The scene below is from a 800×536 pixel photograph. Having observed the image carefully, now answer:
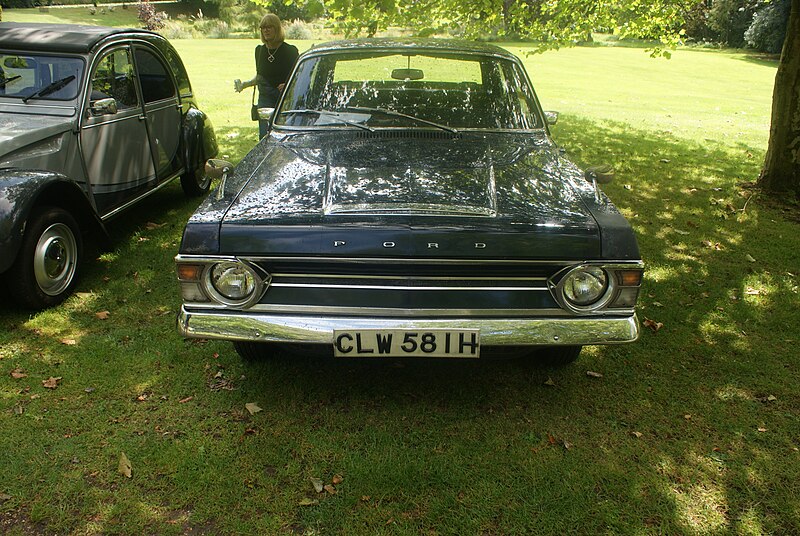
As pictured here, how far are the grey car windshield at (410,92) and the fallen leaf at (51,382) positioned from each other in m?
2.05

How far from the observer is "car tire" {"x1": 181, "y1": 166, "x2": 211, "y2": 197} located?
6832mm

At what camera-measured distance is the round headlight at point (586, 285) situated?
9.29 ft

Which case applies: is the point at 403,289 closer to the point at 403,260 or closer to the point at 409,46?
the point at 403,260

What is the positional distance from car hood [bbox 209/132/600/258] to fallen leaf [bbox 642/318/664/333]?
145 cm

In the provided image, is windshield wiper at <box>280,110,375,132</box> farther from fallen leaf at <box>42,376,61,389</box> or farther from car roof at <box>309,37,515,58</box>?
fallen leaf at <box>42,376,61,389</box>

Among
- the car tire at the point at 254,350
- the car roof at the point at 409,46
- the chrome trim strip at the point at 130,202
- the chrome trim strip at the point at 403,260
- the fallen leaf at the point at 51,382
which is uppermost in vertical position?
the car roof at the point at 409,46

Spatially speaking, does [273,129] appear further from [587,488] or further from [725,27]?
[725,27]

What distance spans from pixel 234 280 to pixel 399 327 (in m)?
0.78

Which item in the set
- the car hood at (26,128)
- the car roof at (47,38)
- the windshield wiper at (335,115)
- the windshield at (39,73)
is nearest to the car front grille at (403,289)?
the windshield wiper at (335,115)

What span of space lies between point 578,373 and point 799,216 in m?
4.50

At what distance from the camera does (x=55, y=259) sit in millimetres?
4375

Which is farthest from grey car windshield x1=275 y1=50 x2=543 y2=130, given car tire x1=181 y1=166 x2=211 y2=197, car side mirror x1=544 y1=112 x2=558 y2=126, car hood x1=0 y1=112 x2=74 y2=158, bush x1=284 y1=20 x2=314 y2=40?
bush x1=284 y1=20 x2=314 y2=40

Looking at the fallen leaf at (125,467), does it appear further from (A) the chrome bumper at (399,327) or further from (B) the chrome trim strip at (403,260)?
(B) the chrome trim strip at (403,260)

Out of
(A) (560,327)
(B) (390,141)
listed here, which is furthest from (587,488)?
(B) (390,141)
